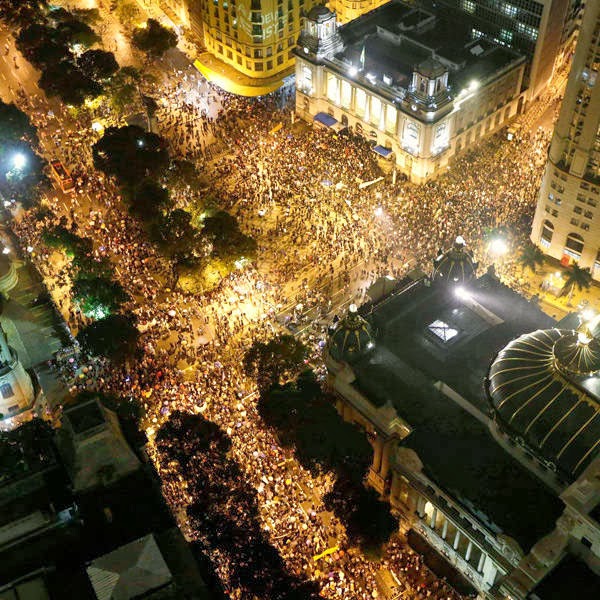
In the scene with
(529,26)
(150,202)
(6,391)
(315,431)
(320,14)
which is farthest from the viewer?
(529,26)

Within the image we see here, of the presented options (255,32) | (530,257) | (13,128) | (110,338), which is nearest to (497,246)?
(530,257)

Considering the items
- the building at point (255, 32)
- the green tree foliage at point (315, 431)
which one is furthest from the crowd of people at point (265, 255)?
the building at point (255, 32)

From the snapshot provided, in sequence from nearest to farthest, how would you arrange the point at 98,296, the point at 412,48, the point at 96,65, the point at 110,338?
the point at 110,338
the point at 98,296
the point at 412,48
the point at 96,65

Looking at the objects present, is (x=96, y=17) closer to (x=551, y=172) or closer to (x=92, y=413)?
(x=551, y=172)

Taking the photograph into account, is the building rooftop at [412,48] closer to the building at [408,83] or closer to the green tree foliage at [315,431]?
the building at [408,83]

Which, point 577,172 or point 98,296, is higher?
point 577,172

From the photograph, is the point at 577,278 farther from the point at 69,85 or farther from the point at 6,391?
the point at 69,85

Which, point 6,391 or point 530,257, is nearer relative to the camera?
point 6,391
